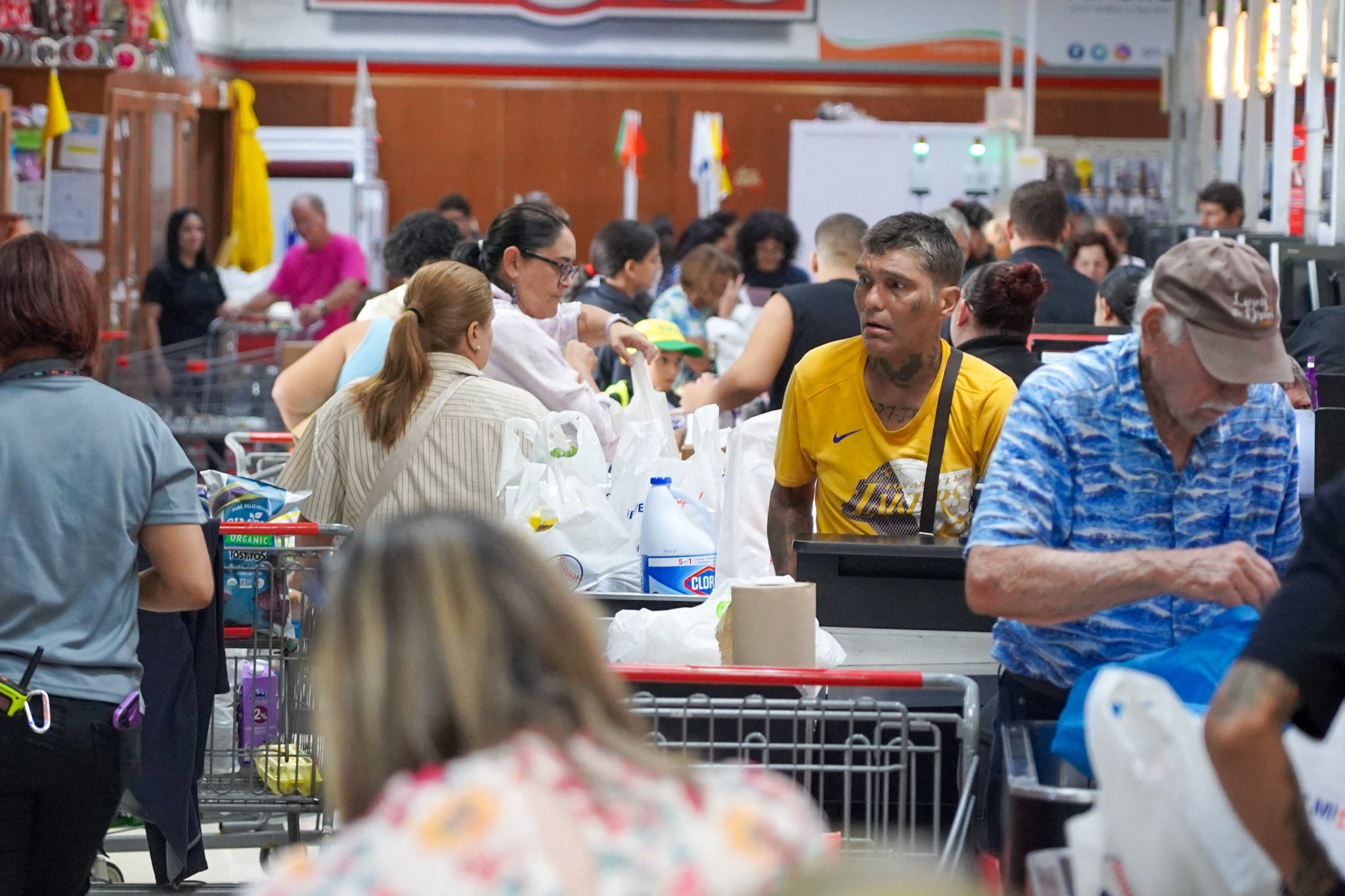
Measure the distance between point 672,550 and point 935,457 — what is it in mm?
623

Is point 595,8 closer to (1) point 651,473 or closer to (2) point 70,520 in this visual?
(1) point 651,473

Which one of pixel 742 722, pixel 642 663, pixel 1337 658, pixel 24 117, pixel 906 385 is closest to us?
pixel 1337 658

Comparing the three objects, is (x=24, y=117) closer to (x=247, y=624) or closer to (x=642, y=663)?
(x=247, y=624)

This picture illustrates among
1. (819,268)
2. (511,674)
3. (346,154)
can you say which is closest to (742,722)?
(511,674)

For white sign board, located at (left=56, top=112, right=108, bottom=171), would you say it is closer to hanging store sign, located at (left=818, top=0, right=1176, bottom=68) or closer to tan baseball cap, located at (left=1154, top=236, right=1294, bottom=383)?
hanging store sign, located at (left=818, top=0, right=1176, bottom=68)

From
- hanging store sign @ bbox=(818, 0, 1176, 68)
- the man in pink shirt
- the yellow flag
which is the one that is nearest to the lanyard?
the man in pink shirt

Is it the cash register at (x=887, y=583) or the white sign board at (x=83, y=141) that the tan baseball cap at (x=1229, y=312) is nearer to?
the cash register at (x=887, y=583)

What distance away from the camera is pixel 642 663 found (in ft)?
Result: 9.21

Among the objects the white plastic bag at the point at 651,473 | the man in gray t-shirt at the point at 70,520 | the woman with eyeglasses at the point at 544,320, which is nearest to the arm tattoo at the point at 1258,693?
the man in gray t-shirt at the point at 70,520

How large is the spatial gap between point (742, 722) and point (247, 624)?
1.45 meters

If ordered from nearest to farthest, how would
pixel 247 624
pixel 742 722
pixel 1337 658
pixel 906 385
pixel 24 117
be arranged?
pixel 1337 658 → pixel 742 722 → pixel 906 385 → pixel 247 624 → pixel 24 117

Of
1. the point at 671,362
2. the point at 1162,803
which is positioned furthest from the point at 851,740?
the point at 671,362

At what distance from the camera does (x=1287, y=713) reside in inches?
64.0

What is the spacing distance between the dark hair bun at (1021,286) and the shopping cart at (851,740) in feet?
6.08
